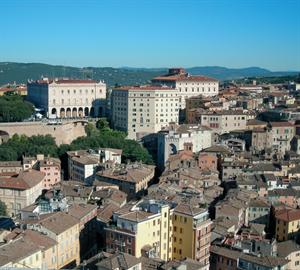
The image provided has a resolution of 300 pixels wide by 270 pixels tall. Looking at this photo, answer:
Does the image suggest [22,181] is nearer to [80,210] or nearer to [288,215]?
[80,210]

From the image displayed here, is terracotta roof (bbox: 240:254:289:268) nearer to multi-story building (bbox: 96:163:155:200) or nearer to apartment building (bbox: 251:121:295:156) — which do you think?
multi-story building (bbox: 96:163:155:200)

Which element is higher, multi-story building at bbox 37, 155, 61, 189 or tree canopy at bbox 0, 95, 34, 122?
tree canopy at bbox 0, 95, 34, 122

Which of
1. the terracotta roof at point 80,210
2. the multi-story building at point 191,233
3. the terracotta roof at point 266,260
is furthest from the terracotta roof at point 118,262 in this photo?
the terracotta roof at point 80,210

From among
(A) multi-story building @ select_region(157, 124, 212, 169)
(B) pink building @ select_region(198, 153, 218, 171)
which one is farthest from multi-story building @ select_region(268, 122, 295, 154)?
(B) pink building @ select_region(198, 153, 218, 171)

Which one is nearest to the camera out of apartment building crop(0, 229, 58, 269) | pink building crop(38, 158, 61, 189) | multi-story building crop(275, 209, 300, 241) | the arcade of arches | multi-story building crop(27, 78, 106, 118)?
apartment building crop(0, 229, 58, 269)

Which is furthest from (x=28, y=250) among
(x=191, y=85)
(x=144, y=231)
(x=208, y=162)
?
(x=191, y=85)

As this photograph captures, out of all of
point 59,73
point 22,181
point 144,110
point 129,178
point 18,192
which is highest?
point 59,73

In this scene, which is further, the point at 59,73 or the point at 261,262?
the point at 59,73
